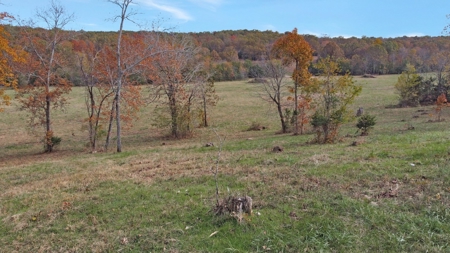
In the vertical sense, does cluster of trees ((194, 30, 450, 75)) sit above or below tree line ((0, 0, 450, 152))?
above

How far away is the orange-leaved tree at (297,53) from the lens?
2042 cm

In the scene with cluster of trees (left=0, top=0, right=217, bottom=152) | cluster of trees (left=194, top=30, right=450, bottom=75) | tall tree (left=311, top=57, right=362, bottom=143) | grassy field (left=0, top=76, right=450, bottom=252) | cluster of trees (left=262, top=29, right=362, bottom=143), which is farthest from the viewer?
cluster of trees (left=194, top=30, right=450, bottom=75)

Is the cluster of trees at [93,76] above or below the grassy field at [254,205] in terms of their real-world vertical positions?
above

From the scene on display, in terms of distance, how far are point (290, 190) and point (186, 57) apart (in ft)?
69.2

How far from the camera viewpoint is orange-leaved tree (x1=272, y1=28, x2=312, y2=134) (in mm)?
20422

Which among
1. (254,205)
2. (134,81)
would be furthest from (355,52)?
(254,205)

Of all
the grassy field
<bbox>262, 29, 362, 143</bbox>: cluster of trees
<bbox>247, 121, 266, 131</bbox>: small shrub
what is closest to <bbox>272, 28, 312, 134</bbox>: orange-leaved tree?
<bbox>262, 29, 362, 143</bbox>: cluster of trees

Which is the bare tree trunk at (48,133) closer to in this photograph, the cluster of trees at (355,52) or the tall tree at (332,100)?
the tall tree at (332,100)

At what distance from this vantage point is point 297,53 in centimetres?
2056

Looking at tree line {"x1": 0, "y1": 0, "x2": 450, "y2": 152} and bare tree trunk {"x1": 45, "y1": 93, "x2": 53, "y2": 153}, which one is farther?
bare tree trunk {"x1": 45, "y1": 93, "x2": 53, "y2": 153}

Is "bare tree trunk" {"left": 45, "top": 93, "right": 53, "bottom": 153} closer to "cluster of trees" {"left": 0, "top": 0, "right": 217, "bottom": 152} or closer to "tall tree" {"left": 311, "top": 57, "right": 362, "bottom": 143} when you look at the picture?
"cluster of trees" {"left": 0, "top": 0, "right": 217, "bottom": 152}

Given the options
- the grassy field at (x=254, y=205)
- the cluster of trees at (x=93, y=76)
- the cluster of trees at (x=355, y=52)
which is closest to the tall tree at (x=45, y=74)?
the cluster of trees at (x=93, y=76)

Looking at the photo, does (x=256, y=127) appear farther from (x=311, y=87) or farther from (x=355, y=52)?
(x=355, y=52)

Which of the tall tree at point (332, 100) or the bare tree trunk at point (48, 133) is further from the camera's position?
the bare tree trunk at point (48, 133)
